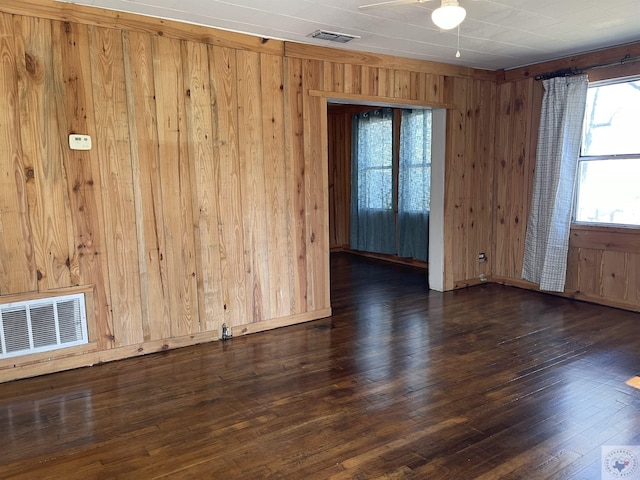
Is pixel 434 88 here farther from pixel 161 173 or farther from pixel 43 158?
pixel 43 158

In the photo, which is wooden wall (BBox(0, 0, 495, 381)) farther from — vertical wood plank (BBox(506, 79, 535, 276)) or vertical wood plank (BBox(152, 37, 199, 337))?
vertical wood plank (BBox(506, 79, 535, 276))

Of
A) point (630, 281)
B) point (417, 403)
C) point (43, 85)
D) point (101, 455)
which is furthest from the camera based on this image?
point (630, 281)

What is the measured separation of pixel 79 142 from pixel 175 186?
724 mm

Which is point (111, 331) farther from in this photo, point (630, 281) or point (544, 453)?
point (630, 281)

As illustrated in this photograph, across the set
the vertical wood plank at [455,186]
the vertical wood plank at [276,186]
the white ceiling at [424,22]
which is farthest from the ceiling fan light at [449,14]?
the vertical wood plank at [455,186]

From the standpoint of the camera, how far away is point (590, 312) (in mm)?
4426

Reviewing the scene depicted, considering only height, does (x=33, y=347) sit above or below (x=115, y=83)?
below

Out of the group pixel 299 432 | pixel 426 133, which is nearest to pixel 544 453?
pixel 299 432

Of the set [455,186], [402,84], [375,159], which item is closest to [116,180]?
[402,84]

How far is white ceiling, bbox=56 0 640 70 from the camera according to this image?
313cm

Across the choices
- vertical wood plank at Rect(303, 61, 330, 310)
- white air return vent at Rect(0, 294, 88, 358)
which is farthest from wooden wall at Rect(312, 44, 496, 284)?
white air return vent at Rect(0, 294, 88, 358)

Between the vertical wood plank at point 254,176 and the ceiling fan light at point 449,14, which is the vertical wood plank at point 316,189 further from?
the ceiling fan light at point 449,14

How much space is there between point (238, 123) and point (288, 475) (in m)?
2.74

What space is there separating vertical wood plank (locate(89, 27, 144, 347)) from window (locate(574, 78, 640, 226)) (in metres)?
4.39
